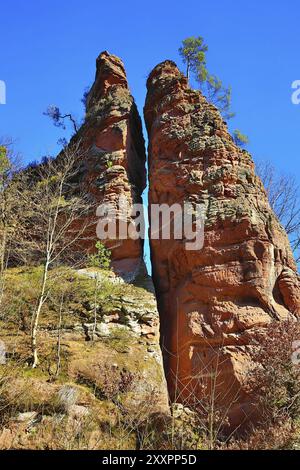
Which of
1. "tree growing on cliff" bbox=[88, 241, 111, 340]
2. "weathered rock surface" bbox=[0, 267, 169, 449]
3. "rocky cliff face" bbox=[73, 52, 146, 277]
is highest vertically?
"rocky cliff face" bbox=[73, 52, 146, 277]

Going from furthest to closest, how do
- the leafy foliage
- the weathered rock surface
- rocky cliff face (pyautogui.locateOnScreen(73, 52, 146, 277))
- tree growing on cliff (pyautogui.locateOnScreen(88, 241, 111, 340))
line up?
rocky cliff face (pyautogui.locateOnScreen(73, 52, 146, 277)) → the leafy foliage → tree growing on cliff (pyautogui.locateOnScreen(88, 241, 111, 340)) → the weathered rock surface

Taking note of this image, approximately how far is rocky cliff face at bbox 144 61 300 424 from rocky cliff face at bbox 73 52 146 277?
107 cm

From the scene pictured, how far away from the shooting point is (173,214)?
16.5m

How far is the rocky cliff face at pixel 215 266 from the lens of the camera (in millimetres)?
13430

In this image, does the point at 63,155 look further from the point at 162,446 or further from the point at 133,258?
the point at 162,446

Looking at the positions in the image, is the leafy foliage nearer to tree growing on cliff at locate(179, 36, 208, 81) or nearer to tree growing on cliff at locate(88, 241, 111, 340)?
tree growing on cliff at locate(88, 241, 111, 340)

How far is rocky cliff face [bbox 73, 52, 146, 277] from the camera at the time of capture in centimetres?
1692

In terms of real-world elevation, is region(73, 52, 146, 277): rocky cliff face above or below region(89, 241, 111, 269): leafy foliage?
above

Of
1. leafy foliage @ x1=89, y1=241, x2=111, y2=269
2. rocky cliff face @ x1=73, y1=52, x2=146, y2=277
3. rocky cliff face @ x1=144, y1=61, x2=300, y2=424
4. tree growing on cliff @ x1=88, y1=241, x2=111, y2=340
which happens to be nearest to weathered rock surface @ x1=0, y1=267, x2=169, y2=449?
tree growing on cliff @ x1=88, y1=241, x2=111, y2=340

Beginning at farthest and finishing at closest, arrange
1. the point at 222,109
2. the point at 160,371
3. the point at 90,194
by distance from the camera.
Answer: the point at 222,109 < the point at 90,194 < the point at 160,371

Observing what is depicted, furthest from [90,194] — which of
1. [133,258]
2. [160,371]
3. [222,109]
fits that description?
[222,109]

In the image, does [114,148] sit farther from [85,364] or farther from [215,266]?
[85,364]

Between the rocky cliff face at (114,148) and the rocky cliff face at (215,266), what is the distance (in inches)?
42.1

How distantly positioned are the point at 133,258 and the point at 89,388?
6411mm
